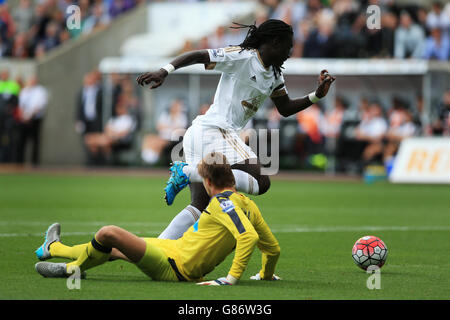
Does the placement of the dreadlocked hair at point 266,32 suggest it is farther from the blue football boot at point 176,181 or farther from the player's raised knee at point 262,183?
the blue football boot at point 176,181

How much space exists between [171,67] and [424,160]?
15.1 m

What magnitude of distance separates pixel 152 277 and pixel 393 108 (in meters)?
17.4

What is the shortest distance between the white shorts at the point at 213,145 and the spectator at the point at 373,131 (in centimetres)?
1576

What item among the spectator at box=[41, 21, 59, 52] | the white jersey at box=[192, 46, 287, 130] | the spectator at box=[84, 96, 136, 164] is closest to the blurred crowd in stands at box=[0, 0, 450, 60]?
the spectator at box=[41, 21, 59, 52]

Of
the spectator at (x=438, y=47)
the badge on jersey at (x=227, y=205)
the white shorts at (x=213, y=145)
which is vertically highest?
the spectator at (x=438, y=47)

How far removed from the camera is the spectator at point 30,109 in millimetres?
25609

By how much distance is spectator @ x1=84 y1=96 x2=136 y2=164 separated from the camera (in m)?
25.4

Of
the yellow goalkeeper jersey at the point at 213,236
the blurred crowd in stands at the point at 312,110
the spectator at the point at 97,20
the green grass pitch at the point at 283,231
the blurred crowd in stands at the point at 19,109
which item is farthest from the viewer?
the spectator at the point at 97,20

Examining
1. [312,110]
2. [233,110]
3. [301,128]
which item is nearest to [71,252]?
[233,110]

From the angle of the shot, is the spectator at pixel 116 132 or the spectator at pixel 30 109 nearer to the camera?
the spectator at pixel 116 132

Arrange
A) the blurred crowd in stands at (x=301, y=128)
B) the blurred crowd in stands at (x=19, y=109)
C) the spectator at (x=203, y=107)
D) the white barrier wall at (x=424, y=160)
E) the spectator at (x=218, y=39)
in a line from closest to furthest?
the white barrier wall at (x=424, y=160), the blurred crowd in stands at (x=301, y=128), the spectator at (x=203, y=107), the spectator at (x=218, y=39), the blurred crowd in stands at (x=19, y=109)

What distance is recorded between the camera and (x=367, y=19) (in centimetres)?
2400

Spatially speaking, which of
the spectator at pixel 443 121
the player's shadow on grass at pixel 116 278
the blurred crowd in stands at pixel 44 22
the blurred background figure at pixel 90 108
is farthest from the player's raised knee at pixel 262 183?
the blurred crowd in stands at pixel 44 22
